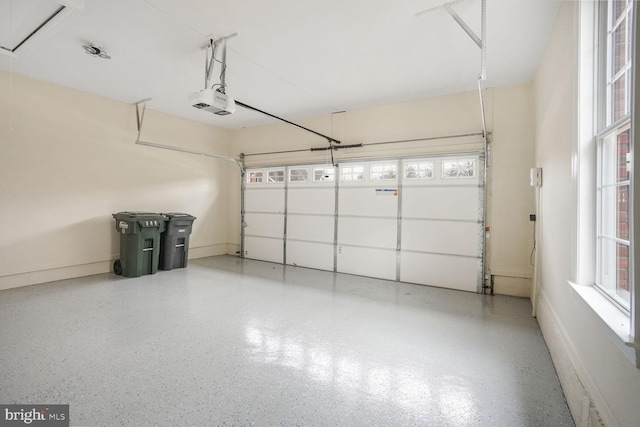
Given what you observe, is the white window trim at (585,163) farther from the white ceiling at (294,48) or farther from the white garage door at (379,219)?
the white garage door at (379,219)

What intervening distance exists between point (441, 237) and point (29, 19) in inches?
219

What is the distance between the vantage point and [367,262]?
18.0 feet

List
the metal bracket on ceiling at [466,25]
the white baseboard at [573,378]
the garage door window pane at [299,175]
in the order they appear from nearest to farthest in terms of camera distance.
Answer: the white baseboard at [573,378], the metal bracket on ceiling at [466,25], the garage door window pane at [299,175]

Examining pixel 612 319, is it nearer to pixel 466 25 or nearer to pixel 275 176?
pixel 466 25

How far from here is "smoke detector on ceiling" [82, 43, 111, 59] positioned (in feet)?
11.4

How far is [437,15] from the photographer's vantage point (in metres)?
2.82

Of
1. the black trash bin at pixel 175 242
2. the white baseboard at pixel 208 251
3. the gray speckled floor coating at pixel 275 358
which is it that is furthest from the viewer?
the white baseboard at pixel 208 251

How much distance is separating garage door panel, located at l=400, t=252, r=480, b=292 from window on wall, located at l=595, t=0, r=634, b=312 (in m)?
2.84

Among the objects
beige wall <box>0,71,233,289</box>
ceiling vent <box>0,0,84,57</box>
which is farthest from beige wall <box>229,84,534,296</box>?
ceiling vent <box>0,0,84,57</box>

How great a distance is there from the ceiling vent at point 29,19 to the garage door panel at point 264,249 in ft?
15.9

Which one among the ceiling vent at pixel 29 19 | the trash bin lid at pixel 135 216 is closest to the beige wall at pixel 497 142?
the trash bin lid at pixel 135 216

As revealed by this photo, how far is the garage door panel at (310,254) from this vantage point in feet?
19.6

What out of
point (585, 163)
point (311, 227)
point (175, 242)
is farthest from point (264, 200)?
point (585, 163)

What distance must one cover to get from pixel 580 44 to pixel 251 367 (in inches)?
129
